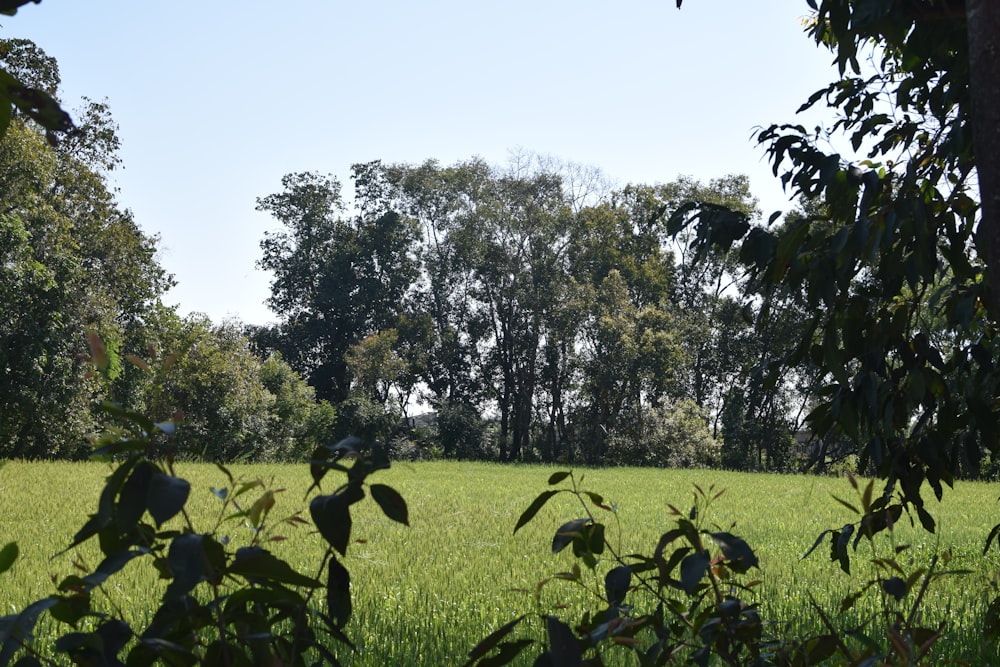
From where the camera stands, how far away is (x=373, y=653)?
3814 millimetres

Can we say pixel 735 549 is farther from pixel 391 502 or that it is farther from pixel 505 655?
pixel 391 502

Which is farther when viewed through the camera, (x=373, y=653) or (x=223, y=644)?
(x=373, y=653)

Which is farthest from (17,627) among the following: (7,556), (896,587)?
(896,587)

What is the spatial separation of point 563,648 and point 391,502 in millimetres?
233

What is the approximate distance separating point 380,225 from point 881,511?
105ft

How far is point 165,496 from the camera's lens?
2.47 feet

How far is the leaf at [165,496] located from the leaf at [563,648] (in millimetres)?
387

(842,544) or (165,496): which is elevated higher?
(165,496)

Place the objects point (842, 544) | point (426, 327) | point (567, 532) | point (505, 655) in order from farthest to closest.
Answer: point (426, 327) < point (842, 544) < point (567, 532) < point (505, 655)

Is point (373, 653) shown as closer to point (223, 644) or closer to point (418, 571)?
point (418, 571)

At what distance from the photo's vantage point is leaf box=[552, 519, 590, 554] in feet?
4.12

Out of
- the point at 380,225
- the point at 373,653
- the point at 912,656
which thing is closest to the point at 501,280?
the point at 380,225

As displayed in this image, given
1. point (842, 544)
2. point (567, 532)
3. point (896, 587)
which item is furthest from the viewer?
point (842, 544)

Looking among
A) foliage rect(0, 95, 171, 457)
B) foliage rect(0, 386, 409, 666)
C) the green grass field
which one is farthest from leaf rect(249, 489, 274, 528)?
foliage rect(0, 95, 171, 457)
